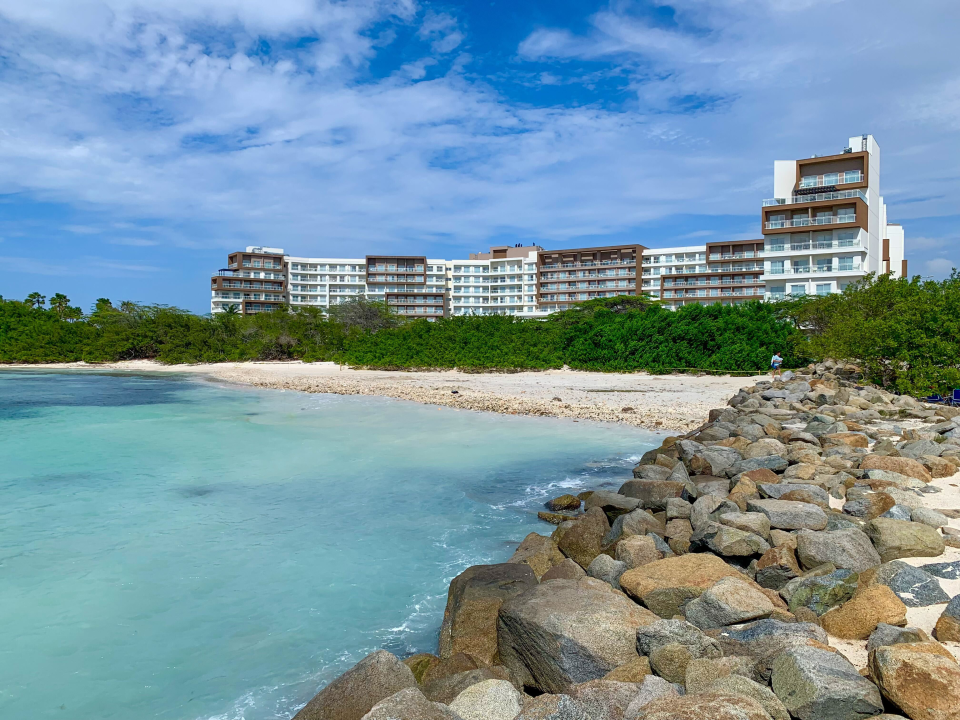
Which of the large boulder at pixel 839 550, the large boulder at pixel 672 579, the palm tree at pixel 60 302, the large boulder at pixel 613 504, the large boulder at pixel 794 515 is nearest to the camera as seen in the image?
the large boulder at pixel 672 579

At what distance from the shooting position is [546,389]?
85.1ft

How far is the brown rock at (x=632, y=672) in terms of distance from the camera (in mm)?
3863

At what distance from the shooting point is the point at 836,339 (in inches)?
848

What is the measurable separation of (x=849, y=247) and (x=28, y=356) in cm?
6882

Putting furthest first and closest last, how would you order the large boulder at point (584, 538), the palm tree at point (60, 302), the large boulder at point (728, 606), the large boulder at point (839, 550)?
the palm tree at point (60, 302) < the large boulder at point (584, 538) < the large boulder at point (839, 550) < the large boulder at point (728, 606)

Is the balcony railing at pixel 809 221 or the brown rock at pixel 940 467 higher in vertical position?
the balcony railing at pixel 809 221

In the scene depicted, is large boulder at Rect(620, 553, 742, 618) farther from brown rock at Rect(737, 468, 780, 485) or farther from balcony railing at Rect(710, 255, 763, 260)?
balcony railing at Rect(710, 255, 763, 260)

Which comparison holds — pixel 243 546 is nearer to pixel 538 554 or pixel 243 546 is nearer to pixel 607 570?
pixel 538 554

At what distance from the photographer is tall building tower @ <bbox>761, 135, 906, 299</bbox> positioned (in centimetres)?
5022

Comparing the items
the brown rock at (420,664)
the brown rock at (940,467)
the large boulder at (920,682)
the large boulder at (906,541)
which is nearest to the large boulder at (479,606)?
the brown rock at (420,664)

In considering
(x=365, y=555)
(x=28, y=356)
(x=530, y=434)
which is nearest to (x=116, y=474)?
(x=365, y=555)

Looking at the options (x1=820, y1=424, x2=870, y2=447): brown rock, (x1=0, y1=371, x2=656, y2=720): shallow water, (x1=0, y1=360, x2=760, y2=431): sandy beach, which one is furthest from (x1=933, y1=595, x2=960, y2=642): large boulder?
(x1=0, y1=360, x2=760, y2=431): sandy beach

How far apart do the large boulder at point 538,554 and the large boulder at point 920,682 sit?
3309 millimetres

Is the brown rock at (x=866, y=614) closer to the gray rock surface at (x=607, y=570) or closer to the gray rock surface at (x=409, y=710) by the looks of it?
the gray rock surface at (x=607, y=570)
